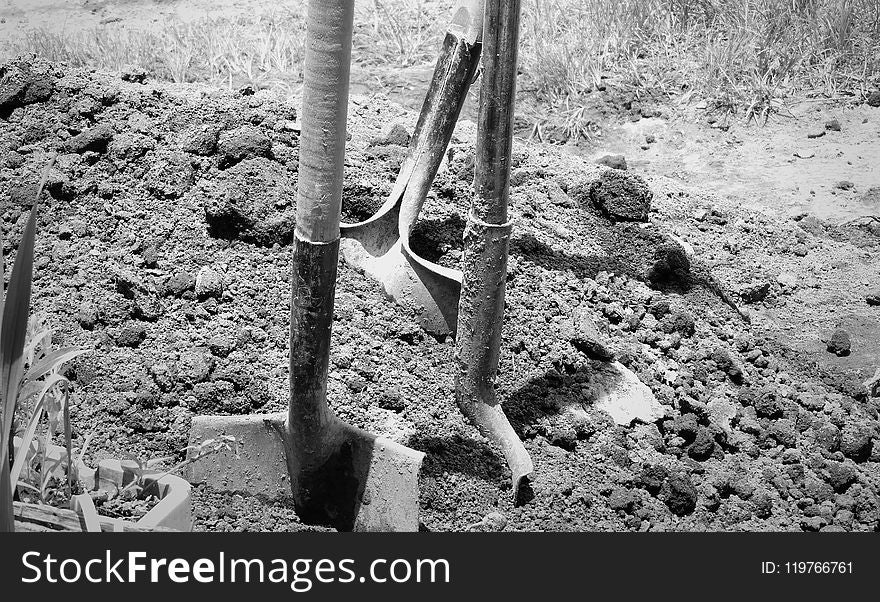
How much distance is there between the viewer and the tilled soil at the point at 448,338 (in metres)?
2.63

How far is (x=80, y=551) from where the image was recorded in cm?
187

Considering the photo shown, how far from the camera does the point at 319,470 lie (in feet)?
8.29

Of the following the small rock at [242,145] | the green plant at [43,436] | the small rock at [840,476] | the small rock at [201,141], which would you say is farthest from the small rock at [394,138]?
the small rock at [840,476]

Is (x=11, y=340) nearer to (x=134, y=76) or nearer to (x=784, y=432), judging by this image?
(x=784, y=432)

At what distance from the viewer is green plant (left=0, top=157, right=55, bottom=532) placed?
1682 millimetres

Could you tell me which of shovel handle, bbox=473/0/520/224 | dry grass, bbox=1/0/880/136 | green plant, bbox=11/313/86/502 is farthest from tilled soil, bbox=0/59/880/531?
dry grass, bbox=1/0/880/136

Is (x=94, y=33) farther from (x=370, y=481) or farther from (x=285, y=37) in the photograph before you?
(x=370, y=481)

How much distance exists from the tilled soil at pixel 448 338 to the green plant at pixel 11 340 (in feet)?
2.34

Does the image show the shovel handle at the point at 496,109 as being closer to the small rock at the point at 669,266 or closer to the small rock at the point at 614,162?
the small rock at the point at 669,266

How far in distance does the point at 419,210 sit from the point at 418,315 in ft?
1.39

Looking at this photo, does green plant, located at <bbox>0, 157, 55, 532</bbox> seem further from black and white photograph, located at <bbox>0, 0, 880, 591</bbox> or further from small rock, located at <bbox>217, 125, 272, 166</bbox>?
small rock, located at <bbox>217, 125, 272, 166</bbox>

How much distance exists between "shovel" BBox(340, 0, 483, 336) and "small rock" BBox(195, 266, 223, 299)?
48 centimetres

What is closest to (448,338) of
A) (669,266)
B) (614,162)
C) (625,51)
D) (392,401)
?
(392,401)

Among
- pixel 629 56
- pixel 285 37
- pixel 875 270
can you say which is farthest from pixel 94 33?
pixel 875 270
